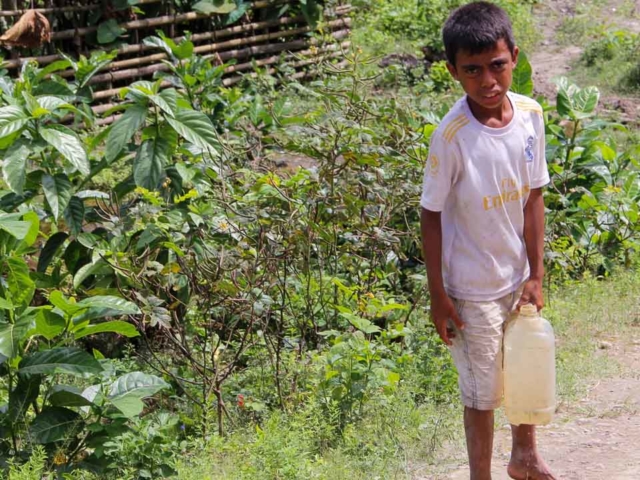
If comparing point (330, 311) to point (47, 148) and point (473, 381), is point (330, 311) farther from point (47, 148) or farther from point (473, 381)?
point (473, 381)

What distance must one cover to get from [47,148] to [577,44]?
869 centimetres

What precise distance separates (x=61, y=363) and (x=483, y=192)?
167 cm

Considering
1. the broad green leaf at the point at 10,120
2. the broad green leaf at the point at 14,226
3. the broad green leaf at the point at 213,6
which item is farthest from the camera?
the broad green leaf at the point at 213,6

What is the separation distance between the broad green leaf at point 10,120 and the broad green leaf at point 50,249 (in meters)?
0.64

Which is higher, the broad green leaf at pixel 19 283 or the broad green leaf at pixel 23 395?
the broad green leaf at pixel 19 283

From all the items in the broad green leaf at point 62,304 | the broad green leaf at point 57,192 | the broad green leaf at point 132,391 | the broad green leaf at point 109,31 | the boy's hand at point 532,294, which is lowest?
the broad green leaf at point 132,391

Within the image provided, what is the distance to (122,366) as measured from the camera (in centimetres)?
486

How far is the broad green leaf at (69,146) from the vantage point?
14.8 feet

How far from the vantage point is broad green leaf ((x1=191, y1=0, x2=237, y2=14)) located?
31.6 feet

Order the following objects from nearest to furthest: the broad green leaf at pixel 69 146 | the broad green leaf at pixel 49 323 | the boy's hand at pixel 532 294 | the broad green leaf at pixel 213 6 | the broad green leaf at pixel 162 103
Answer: the boy's hand at pixel 532 294
the broad green leaf at pixel 49 323
the broad green leaf at pixel 69 146
the broad green leaf at pixel 162 103
the broad green leaf at pixel 213 6

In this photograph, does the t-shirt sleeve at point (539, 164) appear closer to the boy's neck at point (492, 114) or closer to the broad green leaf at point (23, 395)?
the boy's neck at point (492, 114)

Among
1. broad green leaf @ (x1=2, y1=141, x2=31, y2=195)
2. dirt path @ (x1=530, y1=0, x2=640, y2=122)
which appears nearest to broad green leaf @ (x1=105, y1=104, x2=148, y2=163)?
broad green leaf @ (x1=2, y1=141, x2=31, y2=195)

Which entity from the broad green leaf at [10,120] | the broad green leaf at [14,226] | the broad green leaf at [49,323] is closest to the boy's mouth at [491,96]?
the broad green leaf at [14,226]

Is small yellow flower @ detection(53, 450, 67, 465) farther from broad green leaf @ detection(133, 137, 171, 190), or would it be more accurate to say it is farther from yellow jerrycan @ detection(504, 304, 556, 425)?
yellow jerrycan @ detection(504, 304, 556, 425)
